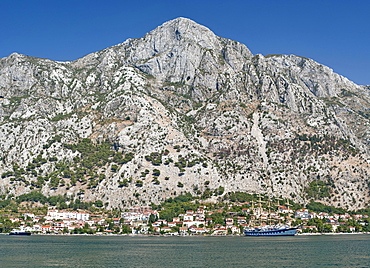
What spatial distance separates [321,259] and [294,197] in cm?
11432

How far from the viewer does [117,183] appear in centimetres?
18388

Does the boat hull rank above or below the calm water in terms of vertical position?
above

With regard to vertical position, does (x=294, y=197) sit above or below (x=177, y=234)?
above

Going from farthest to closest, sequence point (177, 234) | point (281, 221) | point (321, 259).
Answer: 1. point (281, 221)
2. point (177, 234)
3. point (321, 259)

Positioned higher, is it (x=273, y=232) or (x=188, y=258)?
(x=273, y=232)

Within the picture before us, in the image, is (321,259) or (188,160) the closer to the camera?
(321,259)

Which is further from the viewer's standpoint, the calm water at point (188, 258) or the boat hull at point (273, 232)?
the boat hull at point (273, 232)

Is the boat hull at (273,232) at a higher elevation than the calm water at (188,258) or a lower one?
higher

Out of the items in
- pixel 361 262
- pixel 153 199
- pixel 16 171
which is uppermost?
pixel 16 171

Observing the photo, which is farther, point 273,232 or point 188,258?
point 273,232

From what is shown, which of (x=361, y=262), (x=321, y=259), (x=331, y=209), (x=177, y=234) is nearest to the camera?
(x=361, y=262)

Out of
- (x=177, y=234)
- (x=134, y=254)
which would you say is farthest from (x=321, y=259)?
(x=177, y=234)

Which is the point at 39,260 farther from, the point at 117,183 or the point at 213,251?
the point at 117,183

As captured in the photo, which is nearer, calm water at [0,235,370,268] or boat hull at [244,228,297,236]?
calm water at [0,235,370,268]
